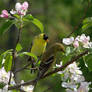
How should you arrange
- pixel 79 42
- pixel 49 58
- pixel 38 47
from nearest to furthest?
pixel 79 42 → pixel 49 58 → pixel 38 47

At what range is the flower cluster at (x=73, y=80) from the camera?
206cm

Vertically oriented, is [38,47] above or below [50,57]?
above

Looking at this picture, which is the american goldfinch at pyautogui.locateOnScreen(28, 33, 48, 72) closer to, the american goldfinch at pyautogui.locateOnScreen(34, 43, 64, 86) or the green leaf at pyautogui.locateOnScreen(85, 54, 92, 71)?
the american goldfinch at pyautogui.locateOnScreen(34, 43, 64, 86)

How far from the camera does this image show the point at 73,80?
85.9 inches

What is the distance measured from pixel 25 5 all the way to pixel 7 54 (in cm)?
39

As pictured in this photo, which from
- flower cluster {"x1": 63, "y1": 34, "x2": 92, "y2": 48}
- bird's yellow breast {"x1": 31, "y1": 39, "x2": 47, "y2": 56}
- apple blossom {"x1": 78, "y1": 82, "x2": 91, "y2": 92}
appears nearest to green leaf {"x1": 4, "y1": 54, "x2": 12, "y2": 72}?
flower cluster {"x1": 63, "y1": 34, "x2": 92, "y2": 48}

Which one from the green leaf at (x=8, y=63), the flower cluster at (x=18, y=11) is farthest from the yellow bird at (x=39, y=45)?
the flower cluster at (x=18, y=11)

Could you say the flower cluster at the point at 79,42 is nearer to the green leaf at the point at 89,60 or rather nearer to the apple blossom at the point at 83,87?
the green leaf at the point at 89,60

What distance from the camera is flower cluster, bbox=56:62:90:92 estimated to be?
206 cm

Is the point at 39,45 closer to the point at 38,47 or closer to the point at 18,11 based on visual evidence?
the point at 38,47

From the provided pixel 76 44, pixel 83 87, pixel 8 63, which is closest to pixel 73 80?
pixel 83 87

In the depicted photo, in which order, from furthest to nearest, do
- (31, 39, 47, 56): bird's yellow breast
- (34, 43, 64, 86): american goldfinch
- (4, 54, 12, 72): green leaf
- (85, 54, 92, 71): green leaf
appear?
(31, 39, 47, 56): bird's yellow breast < (34, 43, 64, 86): american goldfinch < (4, 54, 12, 72): green leaf < (85, 54, 92, 71): green leaf

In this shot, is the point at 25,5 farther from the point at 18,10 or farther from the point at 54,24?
the point at 54,24

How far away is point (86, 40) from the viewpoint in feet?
7.03
